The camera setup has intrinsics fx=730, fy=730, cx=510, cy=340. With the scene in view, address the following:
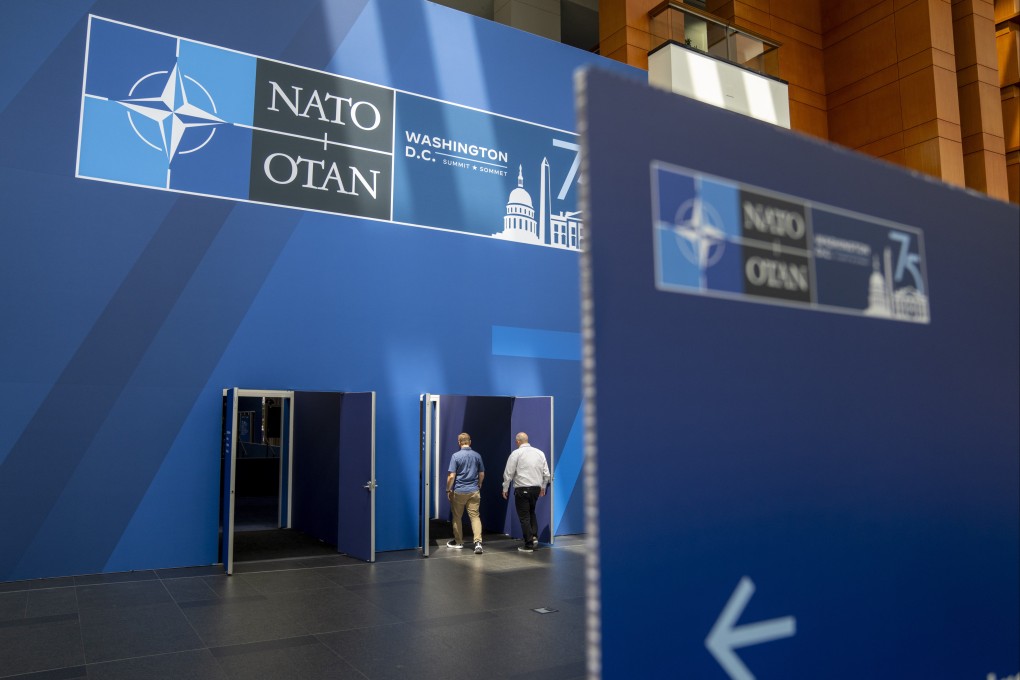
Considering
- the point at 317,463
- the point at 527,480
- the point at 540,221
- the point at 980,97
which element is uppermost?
the point at 980,97

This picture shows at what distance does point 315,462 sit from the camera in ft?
32.8

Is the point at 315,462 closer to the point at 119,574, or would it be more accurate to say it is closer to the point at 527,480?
the point at 527,480

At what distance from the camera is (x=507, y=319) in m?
9.42

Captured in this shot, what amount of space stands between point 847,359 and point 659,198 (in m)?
0.92

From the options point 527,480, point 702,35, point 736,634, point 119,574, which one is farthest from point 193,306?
point 702,35

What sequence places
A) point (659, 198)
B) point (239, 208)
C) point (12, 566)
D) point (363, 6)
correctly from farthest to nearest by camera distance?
1. point (363, 6)
2. point (239, 208)
3. point (12, 566)
4. point (659, 198)

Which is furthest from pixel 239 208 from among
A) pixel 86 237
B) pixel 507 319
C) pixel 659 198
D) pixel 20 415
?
pixel 659 198

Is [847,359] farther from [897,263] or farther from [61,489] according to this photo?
[61,489]

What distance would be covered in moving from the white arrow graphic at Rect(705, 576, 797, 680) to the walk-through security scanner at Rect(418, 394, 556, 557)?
656 centimetres

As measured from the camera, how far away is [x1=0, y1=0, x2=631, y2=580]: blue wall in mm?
6723

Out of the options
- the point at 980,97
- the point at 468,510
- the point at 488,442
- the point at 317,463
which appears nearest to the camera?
the point at 468,510

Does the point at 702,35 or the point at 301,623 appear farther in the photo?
the point at 702,35

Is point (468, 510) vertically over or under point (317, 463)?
under

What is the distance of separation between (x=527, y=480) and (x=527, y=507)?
36 cm
